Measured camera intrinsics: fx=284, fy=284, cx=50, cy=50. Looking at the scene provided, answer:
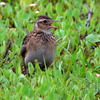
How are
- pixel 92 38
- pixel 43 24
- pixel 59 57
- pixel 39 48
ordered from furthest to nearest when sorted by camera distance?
pixel 92 38
pixel 59 57
pixel 43 24
pixel 39 48

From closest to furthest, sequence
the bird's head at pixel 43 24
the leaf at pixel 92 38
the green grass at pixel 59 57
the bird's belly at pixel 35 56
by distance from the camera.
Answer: the green grass at pixel 59 57, the bird's belly at pixel 35 56, the bird's head at pixel 43 24, the leaf at pixel 92 38

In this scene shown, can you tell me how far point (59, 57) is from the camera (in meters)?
6.50

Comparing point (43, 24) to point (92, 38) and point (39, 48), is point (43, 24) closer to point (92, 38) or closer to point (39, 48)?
point (39, 48)

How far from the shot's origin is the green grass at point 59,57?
463cm

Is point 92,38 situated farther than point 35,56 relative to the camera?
Yes

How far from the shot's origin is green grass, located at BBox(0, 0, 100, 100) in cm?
463

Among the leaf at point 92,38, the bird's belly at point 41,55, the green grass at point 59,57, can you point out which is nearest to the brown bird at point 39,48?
the bird's belly at point 41,55

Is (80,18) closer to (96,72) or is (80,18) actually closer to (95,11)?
(95,11)

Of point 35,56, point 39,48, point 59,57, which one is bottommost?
point 59,57

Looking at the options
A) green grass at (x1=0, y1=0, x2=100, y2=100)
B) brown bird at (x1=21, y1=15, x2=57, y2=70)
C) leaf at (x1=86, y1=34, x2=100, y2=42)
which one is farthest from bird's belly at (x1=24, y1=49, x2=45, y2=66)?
leaf at (x1=86, y1=34, x2=100, y2=42)

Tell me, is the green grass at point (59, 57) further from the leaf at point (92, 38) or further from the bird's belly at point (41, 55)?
the bird's belly at point (41, 55)

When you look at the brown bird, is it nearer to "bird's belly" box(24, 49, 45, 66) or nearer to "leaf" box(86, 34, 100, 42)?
"bird's belly" box(24, 49, 45, 66)

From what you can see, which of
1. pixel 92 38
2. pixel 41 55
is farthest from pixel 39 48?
pixel 92 38

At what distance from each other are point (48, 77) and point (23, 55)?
4.48 ft
